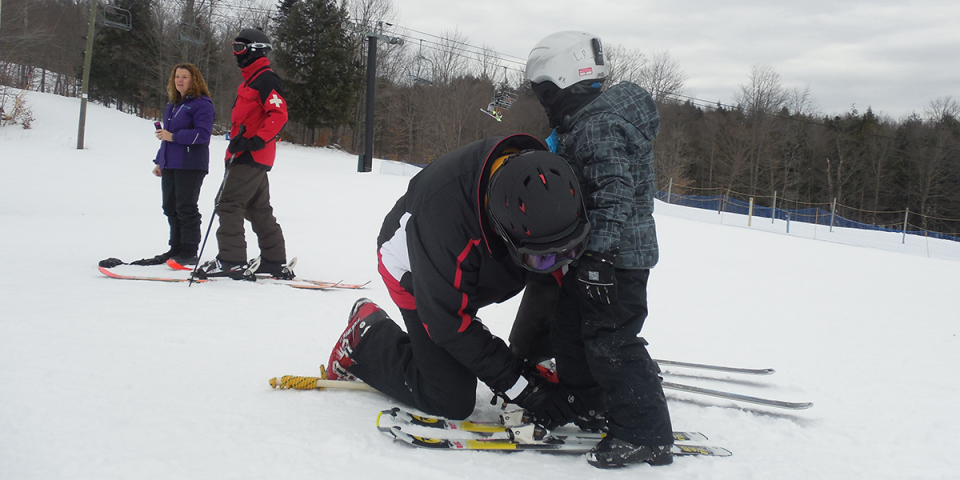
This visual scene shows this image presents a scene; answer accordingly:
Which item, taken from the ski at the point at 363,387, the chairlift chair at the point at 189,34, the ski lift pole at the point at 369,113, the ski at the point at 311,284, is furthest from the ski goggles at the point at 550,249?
the ski lift pole at the point at 369,113

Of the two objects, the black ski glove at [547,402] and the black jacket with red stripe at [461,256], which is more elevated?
the black jacket with red stripe at [461,256]

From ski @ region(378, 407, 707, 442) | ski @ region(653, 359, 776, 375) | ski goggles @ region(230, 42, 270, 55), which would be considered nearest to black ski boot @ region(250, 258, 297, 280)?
ski goggles @ region(230, 42, 270, 55)

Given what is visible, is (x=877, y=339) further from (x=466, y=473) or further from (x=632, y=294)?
(x=466, y=473)

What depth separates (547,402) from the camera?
232 centimetres

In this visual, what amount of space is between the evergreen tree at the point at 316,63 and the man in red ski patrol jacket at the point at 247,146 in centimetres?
2876

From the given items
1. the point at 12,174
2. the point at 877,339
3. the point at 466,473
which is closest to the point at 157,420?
the point at 466,473

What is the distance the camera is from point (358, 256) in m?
6.23

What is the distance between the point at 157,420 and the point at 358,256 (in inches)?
165

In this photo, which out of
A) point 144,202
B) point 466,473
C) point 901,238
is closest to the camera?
point 466,473

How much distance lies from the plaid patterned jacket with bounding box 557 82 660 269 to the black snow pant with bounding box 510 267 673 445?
0.49 ft

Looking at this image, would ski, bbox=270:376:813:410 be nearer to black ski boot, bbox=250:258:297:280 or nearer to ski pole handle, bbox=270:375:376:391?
ski pole handle, bbox=270:375:376:391

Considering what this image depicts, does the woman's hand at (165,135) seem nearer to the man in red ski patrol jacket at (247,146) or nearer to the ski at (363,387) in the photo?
the man in red ski patrol jacket at (247,146)

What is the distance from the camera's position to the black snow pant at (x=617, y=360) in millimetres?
2129

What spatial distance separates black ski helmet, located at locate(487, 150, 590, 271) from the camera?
1.78 metres
